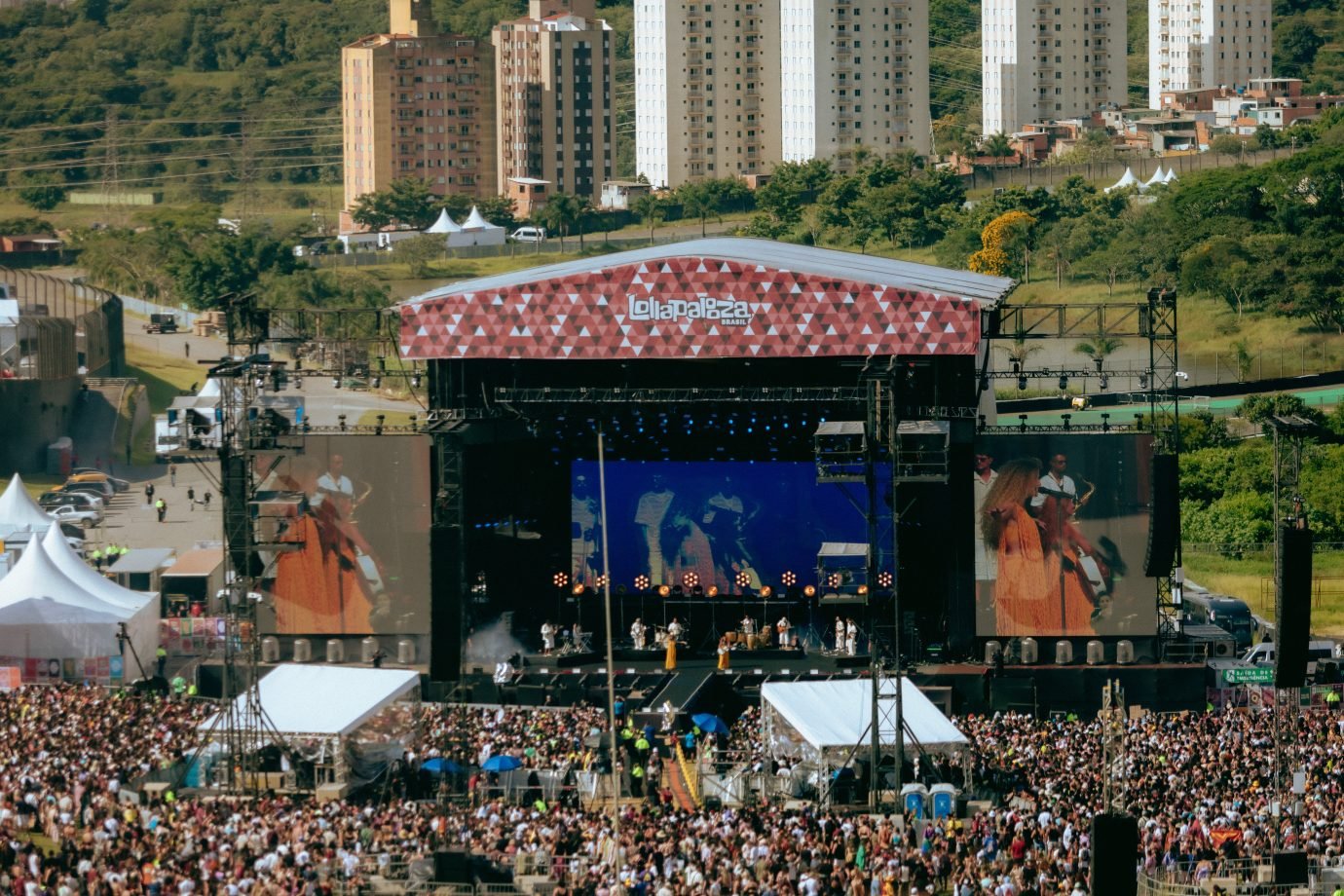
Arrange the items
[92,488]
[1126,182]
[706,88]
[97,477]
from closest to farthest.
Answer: [92,488]
[97,477]
[1126,182]
[706,88]

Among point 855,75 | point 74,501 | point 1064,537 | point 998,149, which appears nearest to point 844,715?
point 1064,537

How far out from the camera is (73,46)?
162875mm

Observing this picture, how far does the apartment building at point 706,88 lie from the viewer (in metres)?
143

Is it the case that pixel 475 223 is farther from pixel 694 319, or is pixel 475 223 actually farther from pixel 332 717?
pixel 332 717

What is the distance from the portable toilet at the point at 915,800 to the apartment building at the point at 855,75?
4146 inches

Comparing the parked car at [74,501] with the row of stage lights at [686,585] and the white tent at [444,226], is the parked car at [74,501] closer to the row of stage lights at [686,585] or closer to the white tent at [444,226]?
the row of stage lights at [686,585]

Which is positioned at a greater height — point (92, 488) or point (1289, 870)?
point (92, 488)

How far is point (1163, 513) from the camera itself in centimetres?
4569

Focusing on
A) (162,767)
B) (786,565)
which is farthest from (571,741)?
(786,565)

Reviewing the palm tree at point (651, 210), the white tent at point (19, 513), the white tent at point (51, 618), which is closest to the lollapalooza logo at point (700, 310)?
the white tent at point (51, 618)

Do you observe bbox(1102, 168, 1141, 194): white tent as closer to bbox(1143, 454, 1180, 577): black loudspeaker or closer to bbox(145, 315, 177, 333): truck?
bbox(145, 315, 177, 333): truck

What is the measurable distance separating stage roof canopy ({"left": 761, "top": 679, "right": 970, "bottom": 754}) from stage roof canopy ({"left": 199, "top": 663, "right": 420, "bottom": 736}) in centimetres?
604

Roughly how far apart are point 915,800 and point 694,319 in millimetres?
13197

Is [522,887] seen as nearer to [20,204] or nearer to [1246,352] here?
[1246,352]
